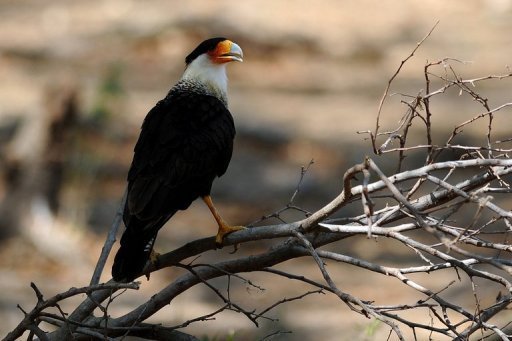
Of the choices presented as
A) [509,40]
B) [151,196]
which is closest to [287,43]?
[509,40]

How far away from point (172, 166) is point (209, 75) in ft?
3.42

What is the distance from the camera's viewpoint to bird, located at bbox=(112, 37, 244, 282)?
13.2ft

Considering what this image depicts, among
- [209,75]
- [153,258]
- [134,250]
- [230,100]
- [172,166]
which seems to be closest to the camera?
[134,250]

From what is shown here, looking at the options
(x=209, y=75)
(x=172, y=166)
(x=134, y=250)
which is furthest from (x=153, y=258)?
(x=209, y=75)

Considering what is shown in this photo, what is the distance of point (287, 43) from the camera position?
15016 millimetres

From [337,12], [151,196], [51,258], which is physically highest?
[337,12]

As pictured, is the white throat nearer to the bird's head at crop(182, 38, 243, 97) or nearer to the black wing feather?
the bird's head at crop(182, 38, 243, 97)

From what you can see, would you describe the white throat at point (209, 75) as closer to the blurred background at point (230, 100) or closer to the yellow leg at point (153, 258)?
the yellow leg at point (153, 258)

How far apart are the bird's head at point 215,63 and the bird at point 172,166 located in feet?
0.17

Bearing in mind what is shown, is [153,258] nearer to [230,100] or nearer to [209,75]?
[209,75]

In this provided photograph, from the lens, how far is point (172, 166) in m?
4.50

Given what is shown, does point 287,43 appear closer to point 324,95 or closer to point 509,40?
point 324,95

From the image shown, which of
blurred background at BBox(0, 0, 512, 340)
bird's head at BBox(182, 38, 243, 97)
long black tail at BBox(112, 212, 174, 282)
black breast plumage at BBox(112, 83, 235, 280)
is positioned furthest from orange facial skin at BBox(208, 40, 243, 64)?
blurred background at BBox(0, 0, 512, 340)

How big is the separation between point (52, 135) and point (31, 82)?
4553 mm
